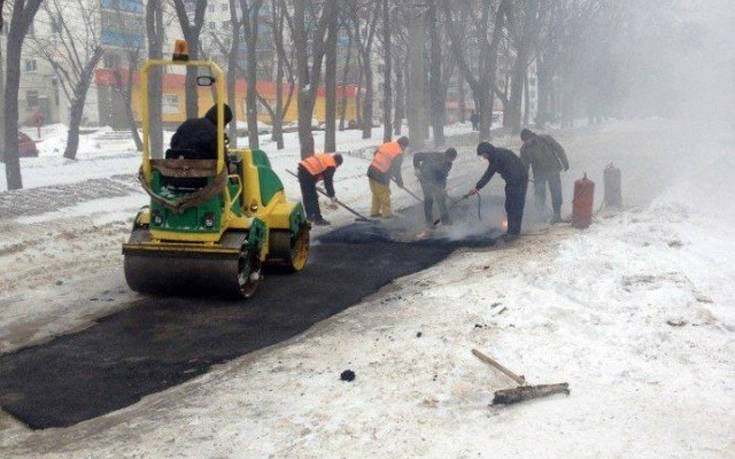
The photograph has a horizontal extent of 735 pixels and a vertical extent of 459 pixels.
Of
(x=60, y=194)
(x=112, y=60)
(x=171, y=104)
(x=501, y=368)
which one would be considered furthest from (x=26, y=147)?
(x=501, y=368)

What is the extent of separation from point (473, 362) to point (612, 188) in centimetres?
840

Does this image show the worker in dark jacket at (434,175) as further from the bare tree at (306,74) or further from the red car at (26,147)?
the red car at (26,147)

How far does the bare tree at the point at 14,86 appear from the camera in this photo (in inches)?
567

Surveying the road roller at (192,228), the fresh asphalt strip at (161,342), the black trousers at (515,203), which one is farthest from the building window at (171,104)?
the road roller at (192,228)

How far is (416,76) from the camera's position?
25516mm

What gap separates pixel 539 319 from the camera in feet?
21.7

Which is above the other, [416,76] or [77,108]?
[416,76]

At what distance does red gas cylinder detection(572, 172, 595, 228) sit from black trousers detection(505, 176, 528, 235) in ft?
2.54

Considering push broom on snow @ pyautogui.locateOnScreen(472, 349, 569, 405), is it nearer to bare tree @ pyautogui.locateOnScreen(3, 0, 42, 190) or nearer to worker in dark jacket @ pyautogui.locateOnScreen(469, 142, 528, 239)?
worker in dark jacket @ pyautogui.locateOnScreen(469, 142, 528, 239)

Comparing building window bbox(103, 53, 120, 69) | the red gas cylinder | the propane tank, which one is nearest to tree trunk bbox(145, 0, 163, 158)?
the propane tank

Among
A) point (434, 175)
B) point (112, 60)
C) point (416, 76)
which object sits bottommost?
point (434, 175)

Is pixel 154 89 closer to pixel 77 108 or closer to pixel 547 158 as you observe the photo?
pixel 77 108

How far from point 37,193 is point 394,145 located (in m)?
6.50

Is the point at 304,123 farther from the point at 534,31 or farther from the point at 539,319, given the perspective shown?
the point at 534,31
